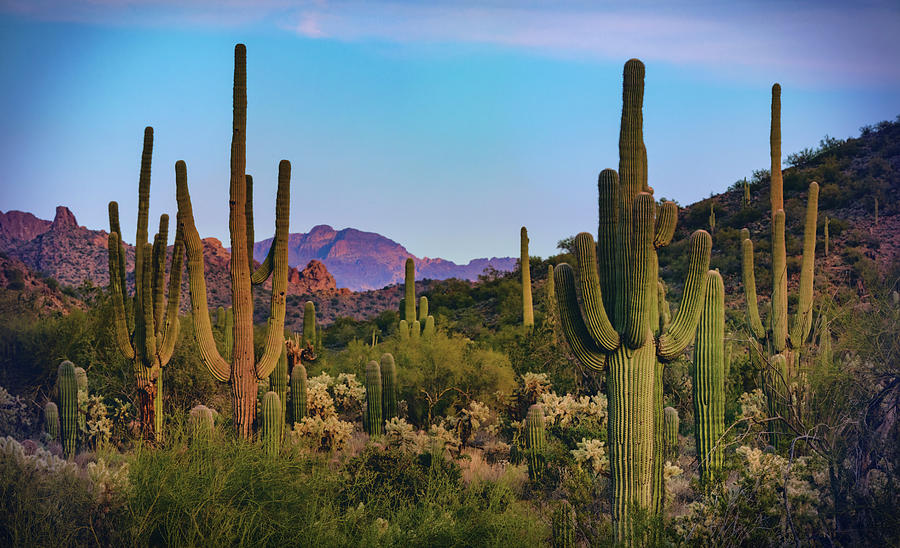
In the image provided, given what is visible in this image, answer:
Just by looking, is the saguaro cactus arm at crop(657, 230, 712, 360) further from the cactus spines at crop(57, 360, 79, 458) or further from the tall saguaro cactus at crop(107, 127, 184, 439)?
the cactus spines at crop(57, 360, 79, 458)

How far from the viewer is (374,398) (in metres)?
12.8

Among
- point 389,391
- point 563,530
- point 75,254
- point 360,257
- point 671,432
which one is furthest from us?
point 360,257

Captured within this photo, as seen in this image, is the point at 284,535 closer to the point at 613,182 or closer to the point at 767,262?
the point at 613,182

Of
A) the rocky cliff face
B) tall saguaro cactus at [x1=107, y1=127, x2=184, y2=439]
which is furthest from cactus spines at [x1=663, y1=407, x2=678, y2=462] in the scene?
the rocky cliff face

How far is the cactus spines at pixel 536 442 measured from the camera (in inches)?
418

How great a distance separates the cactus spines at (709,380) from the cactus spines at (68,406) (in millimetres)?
8932

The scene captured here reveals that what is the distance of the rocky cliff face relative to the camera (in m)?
136

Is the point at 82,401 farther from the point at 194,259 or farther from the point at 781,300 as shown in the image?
the point at 781,300

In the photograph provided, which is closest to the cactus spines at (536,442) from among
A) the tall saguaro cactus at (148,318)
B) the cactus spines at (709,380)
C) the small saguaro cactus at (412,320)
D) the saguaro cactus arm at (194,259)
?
the cactus spines at (709,380)

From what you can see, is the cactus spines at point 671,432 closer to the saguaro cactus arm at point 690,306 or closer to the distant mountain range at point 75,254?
the saguaro cactus arm at point 690,306

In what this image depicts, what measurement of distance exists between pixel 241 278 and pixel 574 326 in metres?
5.00

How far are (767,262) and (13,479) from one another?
26.3 m

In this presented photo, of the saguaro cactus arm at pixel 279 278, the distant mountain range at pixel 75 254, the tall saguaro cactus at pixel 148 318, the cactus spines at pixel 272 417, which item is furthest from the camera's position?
the distant mountain range at pixel 75 254

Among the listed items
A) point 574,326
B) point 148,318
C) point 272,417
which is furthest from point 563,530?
point 148,318
